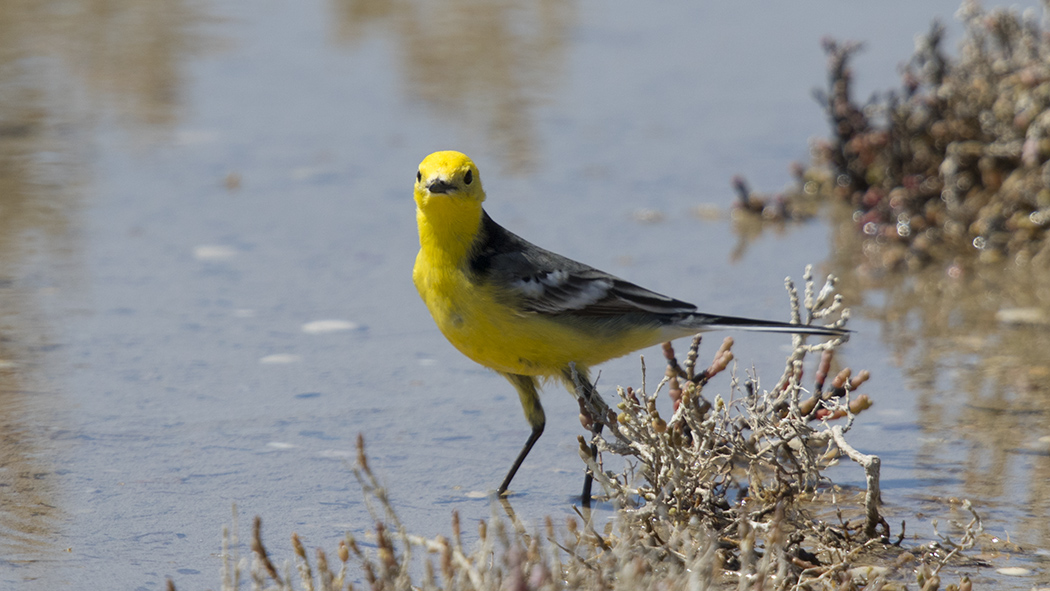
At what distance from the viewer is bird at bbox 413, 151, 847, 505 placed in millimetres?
5742

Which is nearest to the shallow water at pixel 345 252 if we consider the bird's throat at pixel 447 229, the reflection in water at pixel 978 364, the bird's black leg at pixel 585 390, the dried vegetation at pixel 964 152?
the reflection in water at pixel 978 364

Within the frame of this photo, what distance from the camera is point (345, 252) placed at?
9.44m

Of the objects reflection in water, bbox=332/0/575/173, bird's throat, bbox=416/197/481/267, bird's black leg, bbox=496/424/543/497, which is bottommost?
bird's black leg, bbox=496/424/543/497

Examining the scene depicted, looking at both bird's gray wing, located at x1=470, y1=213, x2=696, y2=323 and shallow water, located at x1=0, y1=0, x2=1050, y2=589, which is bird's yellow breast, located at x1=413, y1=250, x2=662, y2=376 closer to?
bird's gray wing, located at x1=470, y1=213, x2=696, y2=323

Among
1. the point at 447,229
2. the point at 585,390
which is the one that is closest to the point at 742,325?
the point at 585,390

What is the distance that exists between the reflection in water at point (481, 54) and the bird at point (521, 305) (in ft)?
17.9

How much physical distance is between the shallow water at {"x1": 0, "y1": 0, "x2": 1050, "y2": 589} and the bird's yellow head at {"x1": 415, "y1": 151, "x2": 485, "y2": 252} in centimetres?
106

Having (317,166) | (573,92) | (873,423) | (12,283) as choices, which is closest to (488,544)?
(873,423)

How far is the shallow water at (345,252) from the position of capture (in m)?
5.79

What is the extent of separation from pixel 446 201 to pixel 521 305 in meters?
0.58

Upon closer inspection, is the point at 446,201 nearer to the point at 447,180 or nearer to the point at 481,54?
the point at 447,180

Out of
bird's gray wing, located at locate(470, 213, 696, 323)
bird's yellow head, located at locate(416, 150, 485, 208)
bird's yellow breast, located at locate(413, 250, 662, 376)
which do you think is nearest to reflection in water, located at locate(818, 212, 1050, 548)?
Answer: bird's gray wing, located at locate(470, 213, 696, 323)

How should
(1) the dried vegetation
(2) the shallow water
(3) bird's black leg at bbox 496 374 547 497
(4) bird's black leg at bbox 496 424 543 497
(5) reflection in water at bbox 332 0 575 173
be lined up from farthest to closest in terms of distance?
1. (5) reflection in water at bbox 332 0 575 173
2. (1) the dried vegetation
3. (3) bird's black leg at bbox 496 374 547 497
4. (4) bird's black leg at bbox 496 424 543 497
5. (2) the shallow water

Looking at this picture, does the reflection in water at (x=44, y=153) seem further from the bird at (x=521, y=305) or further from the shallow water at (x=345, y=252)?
the bird at (x=521, y=305)
